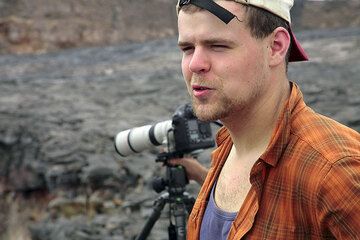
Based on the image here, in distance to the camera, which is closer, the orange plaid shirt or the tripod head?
the orange plaid shirt

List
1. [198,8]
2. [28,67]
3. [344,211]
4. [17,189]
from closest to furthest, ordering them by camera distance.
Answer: [344,211] → [198,8] → [17,189] → [28,67]

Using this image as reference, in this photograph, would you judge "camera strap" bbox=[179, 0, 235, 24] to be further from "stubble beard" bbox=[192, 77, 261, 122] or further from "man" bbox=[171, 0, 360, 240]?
"stubble beard" bbox=[192, 77, 261, 122]

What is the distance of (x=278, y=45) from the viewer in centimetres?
150

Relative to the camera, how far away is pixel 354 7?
26.7 metres

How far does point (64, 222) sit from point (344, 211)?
4413mm

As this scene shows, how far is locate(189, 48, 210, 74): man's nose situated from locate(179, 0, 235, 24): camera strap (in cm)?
11

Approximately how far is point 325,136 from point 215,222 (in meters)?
0.43

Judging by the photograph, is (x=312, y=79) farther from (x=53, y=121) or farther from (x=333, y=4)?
(x=333, y=4)

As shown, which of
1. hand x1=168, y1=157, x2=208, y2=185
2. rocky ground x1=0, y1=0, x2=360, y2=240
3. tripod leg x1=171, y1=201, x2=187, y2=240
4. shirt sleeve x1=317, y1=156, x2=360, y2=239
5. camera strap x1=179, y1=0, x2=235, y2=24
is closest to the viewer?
shirt sleeve x1=317, y1=156, x2=360, y2=239

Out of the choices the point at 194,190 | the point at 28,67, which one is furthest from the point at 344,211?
the point at 28,67

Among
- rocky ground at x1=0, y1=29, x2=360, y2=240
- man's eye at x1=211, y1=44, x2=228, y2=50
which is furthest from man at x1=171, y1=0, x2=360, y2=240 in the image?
rocky ground at x1=0, y1=29, x2=360, y2=240

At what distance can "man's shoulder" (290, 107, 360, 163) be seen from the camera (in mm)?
1268

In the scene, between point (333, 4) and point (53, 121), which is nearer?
point (53, 121)

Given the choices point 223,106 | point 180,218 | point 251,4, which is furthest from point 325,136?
point 180,218
